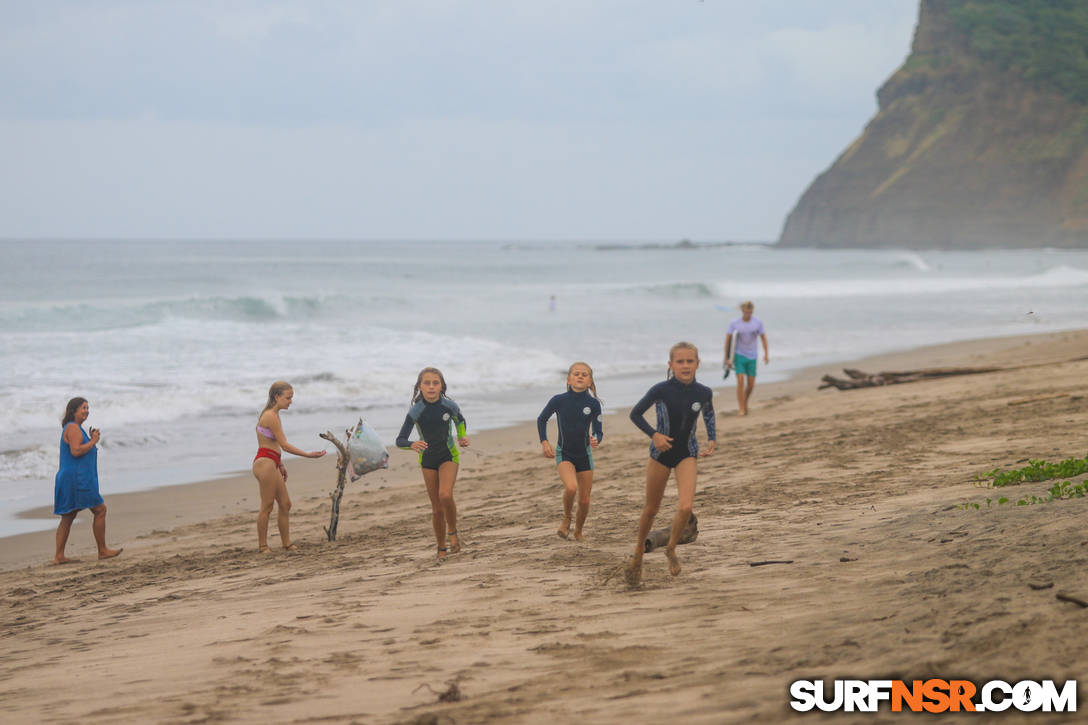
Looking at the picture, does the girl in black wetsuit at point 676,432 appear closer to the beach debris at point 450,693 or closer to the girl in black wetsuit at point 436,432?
the girl in black wetsuit at point 436,432

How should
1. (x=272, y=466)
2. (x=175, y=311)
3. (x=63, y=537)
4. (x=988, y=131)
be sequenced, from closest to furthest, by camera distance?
(x=272, y=466) < (x=63, y=537) < (x=175, y=311) < (x=988, y=131)

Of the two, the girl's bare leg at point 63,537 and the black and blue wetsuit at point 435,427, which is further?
the girl's bare leg at point 63,537

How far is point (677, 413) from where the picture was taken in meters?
A: 6.02

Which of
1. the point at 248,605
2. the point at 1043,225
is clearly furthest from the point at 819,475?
the point at 1043,225

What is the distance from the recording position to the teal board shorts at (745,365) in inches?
566

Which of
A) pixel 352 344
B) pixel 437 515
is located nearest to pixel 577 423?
pixel 437 515

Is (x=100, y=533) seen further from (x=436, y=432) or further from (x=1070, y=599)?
(x=1070, y=599)

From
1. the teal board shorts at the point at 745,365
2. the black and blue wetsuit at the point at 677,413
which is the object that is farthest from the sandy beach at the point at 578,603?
the teal board shorts at the point at 745,365

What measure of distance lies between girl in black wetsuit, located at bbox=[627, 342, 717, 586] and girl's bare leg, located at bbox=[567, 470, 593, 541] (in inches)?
48.7

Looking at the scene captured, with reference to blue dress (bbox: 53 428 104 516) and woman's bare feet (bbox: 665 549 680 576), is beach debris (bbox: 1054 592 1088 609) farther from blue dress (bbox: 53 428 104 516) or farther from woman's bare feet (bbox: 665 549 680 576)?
blue dress (bbox: 53 428 104 516)

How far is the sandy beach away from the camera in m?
4.14

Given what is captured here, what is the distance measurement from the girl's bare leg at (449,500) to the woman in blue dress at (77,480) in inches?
126

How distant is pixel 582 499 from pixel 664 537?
944 millimetres

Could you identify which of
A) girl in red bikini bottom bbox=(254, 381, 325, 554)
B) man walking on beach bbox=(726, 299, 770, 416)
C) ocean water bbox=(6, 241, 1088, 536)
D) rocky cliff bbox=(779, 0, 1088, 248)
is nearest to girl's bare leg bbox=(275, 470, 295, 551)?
girl in red bikini bottom bbox=(254, 381, 325, 554)
